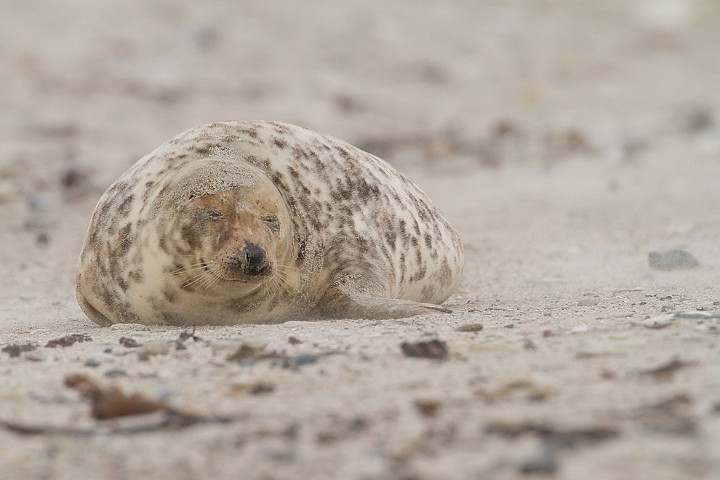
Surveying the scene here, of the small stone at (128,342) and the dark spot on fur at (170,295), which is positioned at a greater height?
the dark spot on fur at (170,295)

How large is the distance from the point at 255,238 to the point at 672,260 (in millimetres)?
2597

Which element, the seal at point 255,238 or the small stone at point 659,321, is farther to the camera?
the seal at point 255,238

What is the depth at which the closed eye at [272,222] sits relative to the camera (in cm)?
455

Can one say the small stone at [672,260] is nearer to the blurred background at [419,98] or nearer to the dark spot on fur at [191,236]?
the blurred background at [419,98]

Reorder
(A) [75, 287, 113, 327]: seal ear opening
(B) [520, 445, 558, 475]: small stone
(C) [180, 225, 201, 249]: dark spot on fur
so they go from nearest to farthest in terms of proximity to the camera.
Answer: (B) [520, 445, 558, 475]: small stone, (C) [180, 225, 201, 249]: dark spot on fur, (A) [75, 287, 113, 327]: seal ear opening

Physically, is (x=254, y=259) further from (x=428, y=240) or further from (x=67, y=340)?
(x=428, y=240)

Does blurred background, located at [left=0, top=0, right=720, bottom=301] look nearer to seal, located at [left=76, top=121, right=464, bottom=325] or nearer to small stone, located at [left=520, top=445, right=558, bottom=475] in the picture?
seal, located at [left=76, top=121, right=464, bottom=325]

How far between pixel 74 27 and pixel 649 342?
11700 millimetres

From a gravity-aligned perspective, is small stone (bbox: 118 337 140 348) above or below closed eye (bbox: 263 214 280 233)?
below

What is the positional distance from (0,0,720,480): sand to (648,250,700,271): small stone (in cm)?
10

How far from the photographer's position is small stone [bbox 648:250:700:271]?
19.4ft

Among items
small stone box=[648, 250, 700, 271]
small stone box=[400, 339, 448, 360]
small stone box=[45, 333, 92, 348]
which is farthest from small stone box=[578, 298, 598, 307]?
small stone box=[45, 333, 92, 348]

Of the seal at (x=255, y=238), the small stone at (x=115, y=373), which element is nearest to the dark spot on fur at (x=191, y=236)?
the seal at (x=255, y=238)

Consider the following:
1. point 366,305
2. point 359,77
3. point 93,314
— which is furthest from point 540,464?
point 359,77
